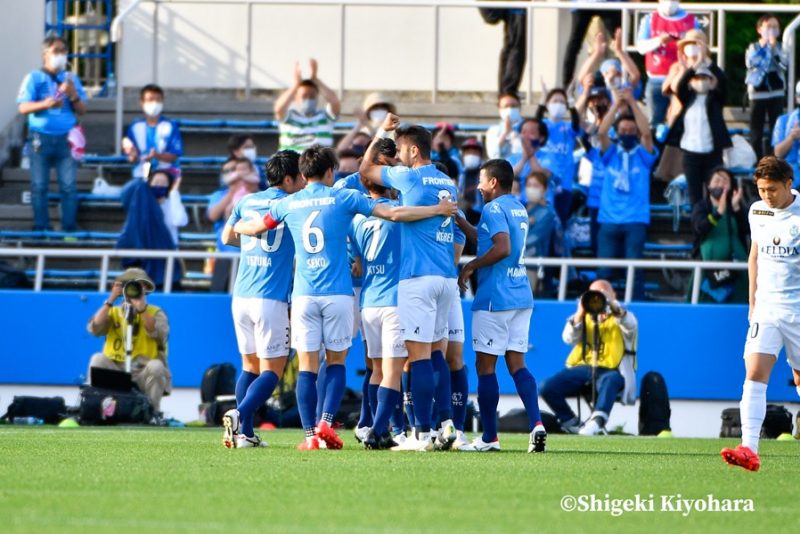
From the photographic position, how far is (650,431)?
1745 cm

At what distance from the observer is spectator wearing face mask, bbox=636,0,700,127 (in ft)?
69.7

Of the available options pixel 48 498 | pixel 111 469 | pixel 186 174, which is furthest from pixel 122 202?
pixel 48 498

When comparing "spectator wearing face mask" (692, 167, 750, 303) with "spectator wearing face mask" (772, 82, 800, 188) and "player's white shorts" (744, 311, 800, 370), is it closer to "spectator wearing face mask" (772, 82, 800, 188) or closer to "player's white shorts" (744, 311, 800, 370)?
"spectator wearing face mask" (772, 82, 800, 188)

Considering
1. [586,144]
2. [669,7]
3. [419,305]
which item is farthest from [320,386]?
[669,7]

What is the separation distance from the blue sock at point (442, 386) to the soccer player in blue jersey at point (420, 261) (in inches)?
16.2

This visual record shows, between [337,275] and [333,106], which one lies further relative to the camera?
[333,106]

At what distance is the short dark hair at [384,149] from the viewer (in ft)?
40.4

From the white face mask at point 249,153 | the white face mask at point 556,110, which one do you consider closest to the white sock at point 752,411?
the white face mask at point 556,110

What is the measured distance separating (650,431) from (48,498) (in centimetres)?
987

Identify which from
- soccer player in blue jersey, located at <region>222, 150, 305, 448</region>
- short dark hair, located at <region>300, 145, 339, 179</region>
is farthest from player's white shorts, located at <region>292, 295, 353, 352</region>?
short dark hair, located at <region>300, 145, 339, 179</region>

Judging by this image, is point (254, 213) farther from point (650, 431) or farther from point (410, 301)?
point (650, 431)

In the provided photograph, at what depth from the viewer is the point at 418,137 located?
11992 millimetres

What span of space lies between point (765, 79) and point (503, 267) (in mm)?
9837

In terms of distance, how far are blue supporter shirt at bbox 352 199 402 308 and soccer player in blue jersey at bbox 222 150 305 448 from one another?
599 millimetres
